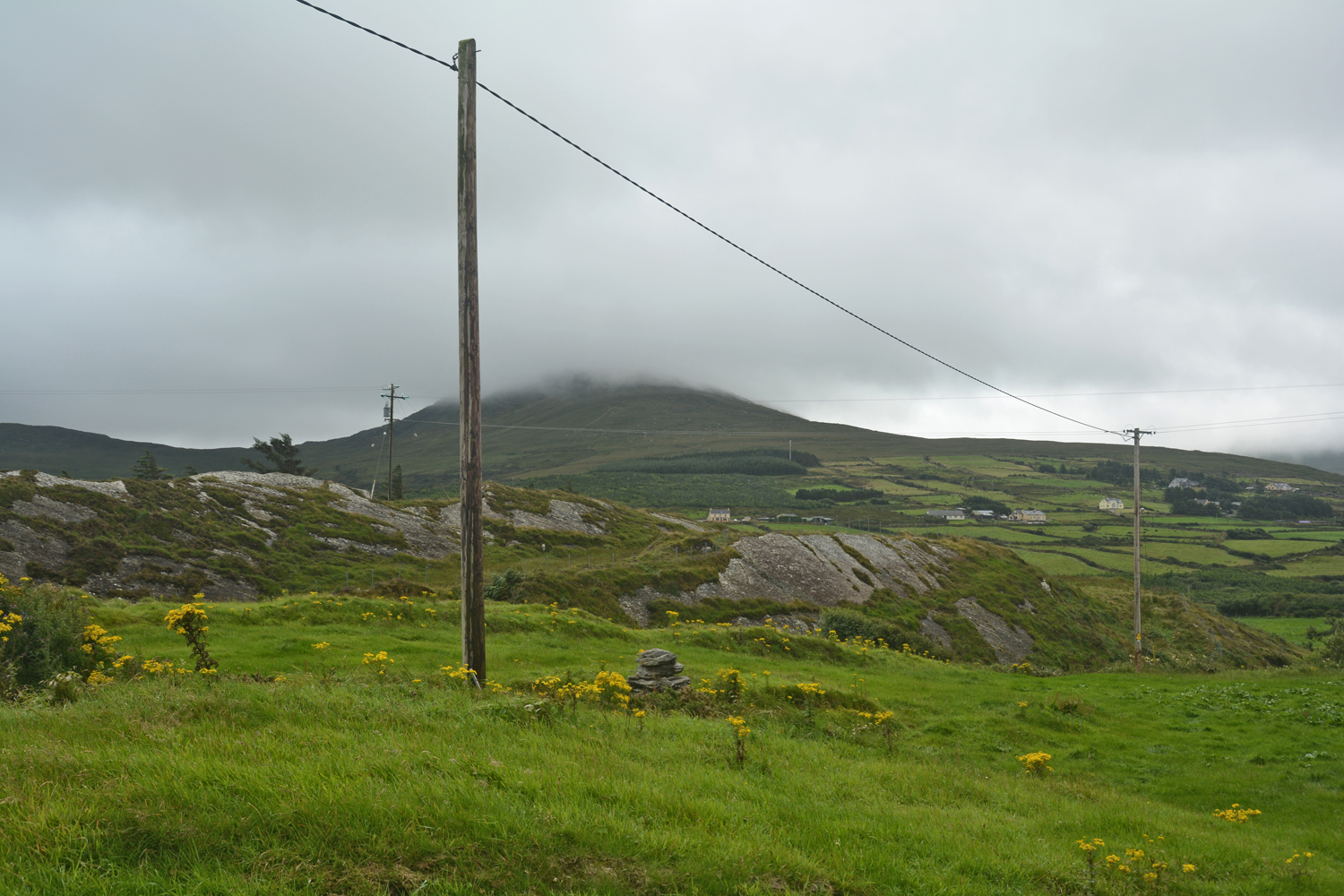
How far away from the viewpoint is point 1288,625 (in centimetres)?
9581

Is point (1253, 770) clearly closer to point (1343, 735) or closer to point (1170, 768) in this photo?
point (1170, 768)

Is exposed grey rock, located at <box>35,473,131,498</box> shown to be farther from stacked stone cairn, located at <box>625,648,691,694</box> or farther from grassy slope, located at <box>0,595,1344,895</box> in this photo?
stacked stone cairn, located at <box>625,648,691,694</box>

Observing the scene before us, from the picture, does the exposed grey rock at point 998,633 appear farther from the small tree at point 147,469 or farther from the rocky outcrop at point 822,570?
the small tree at point 147,469

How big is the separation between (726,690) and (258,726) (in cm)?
1074

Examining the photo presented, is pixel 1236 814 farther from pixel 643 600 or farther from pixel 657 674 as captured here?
pixel 643 600

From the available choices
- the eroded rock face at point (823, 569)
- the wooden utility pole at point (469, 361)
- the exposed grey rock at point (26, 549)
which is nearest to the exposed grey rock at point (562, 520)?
the eroded rock face at point (823, 569)

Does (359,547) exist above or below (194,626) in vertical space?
below

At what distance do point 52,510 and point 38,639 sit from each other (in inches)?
1543

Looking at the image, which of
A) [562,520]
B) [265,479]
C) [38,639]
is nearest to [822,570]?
[562,520]

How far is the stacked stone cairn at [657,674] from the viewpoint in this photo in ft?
52.3

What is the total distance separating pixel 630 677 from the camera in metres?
16.5

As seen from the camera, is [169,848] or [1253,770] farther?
[1253,770]

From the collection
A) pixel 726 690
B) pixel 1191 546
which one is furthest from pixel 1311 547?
pixel 726 690

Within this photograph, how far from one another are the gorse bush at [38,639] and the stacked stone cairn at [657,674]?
10.6 metres
